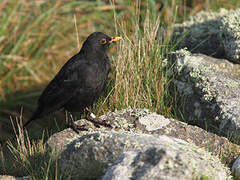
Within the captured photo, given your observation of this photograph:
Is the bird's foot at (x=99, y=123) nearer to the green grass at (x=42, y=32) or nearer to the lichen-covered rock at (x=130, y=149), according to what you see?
the lichen-covered rock at (x=130, y=149)

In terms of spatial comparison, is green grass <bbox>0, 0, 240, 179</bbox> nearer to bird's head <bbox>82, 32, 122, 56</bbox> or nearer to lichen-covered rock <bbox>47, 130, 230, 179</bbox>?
bird's head <bbox>82, 32, 122, 56</bbox>

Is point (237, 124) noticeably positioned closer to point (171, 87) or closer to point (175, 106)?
point (175, 106)

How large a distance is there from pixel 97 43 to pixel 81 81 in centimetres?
63

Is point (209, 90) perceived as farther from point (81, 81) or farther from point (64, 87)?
point (64, 87)

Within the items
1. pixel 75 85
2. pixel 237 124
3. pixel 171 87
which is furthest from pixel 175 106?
pixel 75 85

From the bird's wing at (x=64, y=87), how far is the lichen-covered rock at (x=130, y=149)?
1.24 m

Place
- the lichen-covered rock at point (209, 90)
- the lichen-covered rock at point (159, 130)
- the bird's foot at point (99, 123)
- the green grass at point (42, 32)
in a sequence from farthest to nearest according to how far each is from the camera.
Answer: the green grass at point (42, 32) → the bird's foot at point (99, 123) → the lichen-covered rock at point (209, 90) → the lichen-covered rock at point (159, 130)

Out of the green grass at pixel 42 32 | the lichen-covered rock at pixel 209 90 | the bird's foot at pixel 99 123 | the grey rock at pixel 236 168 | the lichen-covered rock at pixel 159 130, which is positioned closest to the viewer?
the grey rock at pixel 236 168

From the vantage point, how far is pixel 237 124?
4.21 meters

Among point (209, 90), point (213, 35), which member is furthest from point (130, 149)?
point (213, 35)

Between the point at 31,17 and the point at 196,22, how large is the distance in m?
3.50

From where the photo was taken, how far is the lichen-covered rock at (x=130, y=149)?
2898mm

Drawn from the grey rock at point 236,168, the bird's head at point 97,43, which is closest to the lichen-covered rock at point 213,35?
the bird's head at point 97,43

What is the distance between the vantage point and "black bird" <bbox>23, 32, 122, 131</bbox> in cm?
469
